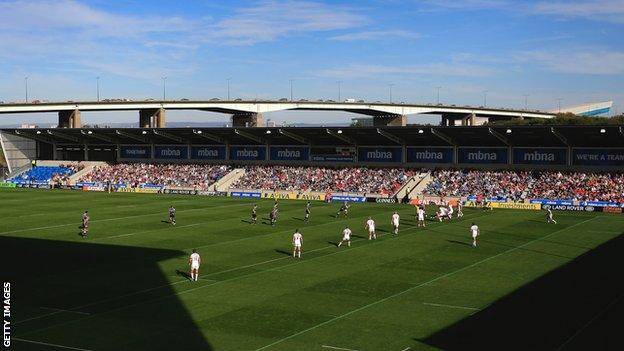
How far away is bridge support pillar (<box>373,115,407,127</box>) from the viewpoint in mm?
164625

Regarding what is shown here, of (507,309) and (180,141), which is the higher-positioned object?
(180,141)

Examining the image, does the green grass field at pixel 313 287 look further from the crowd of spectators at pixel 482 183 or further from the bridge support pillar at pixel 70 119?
the bridge support pillar at pixel 70 119

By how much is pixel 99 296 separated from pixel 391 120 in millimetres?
142306

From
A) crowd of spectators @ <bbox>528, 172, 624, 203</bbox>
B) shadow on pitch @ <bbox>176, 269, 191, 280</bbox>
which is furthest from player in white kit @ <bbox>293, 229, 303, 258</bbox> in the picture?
crowd of spectators @ <bbox>528, 172, 624, 203</bbox>

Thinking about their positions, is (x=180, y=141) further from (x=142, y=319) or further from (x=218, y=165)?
(x=142, y=319)

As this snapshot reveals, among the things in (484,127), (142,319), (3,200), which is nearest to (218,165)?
(3,200)

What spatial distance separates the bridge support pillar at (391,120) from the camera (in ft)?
540

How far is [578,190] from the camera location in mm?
68938

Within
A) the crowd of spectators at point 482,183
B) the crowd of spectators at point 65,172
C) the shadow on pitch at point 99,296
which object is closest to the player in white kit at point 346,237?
the shadow on pitch at point 99,296

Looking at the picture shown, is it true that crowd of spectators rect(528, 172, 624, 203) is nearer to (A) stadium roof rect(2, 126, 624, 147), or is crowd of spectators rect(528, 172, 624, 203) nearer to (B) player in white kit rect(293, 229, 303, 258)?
(A) stadium roof rect(2, 126, 624, 147)

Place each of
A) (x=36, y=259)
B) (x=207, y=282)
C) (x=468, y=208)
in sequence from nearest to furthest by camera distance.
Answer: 1. (x=207, y=282)
2. (x=36, y=259)
3. (x=468, y=208)

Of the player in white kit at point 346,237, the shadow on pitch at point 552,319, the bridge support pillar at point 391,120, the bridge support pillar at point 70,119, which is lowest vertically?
the shadow on pitch at point 552,319

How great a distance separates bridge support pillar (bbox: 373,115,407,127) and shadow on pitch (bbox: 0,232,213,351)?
128 meters

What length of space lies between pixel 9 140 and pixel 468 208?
70766 millimetres
